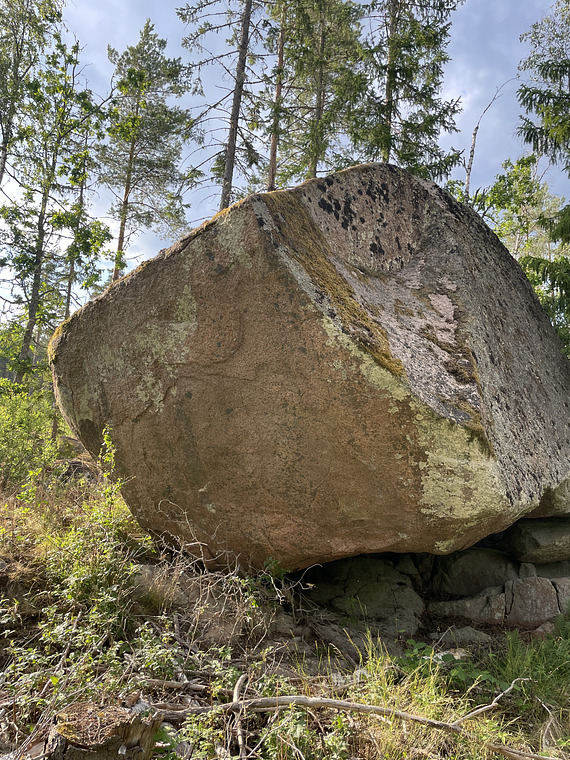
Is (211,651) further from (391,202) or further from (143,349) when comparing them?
(391,202)

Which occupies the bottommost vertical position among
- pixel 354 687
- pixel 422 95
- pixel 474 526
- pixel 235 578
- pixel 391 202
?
pixel 354 687

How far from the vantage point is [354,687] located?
112 inches

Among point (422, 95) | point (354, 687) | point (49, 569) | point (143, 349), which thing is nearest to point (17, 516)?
point (49, 569)

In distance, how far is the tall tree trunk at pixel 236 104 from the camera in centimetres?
1170

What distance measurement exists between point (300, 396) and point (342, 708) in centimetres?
176

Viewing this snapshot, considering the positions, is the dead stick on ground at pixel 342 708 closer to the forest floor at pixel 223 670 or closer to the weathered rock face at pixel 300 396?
the forest floor at pixel 223 670

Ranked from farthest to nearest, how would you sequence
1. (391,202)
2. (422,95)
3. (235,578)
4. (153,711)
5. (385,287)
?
(422,95)
(391,202)
(385,287)
(235,578)
(153,711)

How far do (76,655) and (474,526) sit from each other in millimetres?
2583

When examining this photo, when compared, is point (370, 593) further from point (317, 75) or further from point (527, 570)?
point (317, 75)

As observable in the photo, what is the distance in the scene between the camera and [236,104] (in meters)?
11.9

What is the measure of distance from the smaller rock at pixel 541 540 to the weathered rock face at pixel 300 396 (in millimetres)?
643

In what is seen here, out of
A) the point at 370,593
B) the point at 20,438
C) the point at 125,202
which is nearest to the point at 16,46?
the point at 125,202

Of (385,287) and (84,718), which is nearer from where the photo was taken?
(84,718)

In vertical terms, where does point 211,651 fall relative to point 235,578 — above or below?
below
